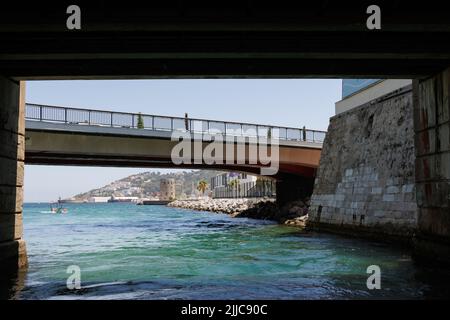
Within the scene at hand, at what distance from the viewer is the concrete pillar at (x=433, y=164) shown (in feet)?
45.4

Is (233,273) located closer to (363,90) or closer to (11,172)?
(11,172)

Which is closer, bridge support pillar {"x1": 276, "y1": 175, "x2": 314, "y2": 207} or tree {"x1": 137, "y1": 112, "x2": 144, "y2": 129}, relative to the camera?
tree {"x1": 137, "y1": 112, "x2": 144, "y2": 129}

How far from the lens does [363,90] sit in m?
30.9

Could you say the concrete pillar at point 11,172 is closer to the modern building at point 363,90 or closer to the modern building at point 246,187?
the modern building at point 363,90

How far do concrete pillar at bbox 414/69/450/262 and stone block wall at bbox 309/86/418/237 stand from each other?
5.03 m

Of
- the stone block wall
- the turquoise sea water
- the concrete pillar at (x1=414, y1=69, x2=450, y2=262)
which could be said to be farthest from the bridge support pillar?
the concrete pillar at (x1=414, y1=69, x2=450, y2=262)

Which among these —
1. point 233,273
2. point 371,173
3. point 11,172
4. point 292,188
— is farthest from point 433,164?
point 292,188

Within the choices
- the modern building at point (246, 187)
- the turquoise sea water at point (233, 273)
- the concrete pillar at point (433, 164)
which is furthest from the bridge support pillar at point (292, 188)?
the concrete pillar at point (433, 164)
